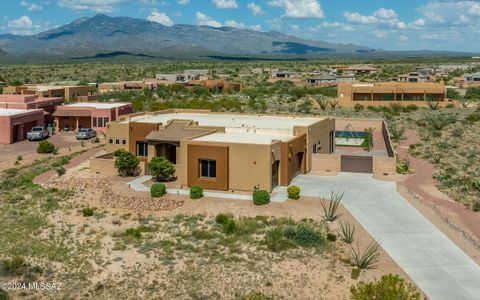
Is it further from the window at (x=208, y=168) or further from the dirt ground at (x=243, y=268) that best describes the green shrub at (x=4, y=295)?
the window at (x=208, y=168)

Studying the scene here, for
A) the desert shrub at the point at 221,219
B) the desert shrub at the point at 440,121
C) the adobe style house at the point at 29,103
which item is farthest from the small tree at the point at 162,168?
the desert shrub at the point at 440,121

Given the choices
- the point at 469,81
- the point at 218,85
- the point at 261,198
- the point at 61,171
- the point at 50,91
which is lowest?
the point at 261,198

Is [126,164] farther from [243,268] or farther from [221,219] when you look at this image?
[243,268]

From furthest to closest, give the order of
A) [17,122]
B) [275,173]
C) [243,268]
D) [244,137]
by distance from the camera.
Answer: [17,122]
[244,137]
[275,173]
[243,268]

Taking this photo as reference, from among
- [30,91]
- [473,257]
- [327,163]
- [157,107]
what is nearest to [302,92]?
[157,107]

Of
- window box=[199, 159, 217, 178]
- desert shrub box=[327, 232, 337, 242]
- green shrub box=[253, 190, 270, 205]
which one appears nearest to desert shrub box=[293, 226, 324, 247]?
desert shrub box=[327, 232, 337, 242]

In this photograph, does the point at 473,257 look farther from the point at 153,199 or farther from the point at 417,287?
the point at 153,199

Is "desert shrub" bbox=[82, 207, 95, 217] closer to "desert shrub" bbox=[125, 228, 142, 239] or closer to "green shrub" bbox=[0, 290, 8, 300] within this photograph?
"desert shrub" bbox=[125, 228, 142, 239]

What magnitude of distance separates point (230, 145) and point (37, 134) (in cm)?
3024

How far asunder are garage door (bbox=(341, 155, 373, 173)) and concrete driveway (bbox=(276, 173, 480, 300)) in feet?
4.95

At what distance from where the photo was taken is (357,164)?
42.7 m

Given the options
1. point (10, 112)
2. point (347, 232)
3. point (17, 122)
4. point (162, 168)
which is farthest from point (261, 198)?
point (10, 112)

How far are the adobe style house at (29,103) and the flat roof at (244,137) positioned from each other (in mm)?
29791

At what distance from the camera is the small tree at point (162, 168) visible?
→ 3856 cm
